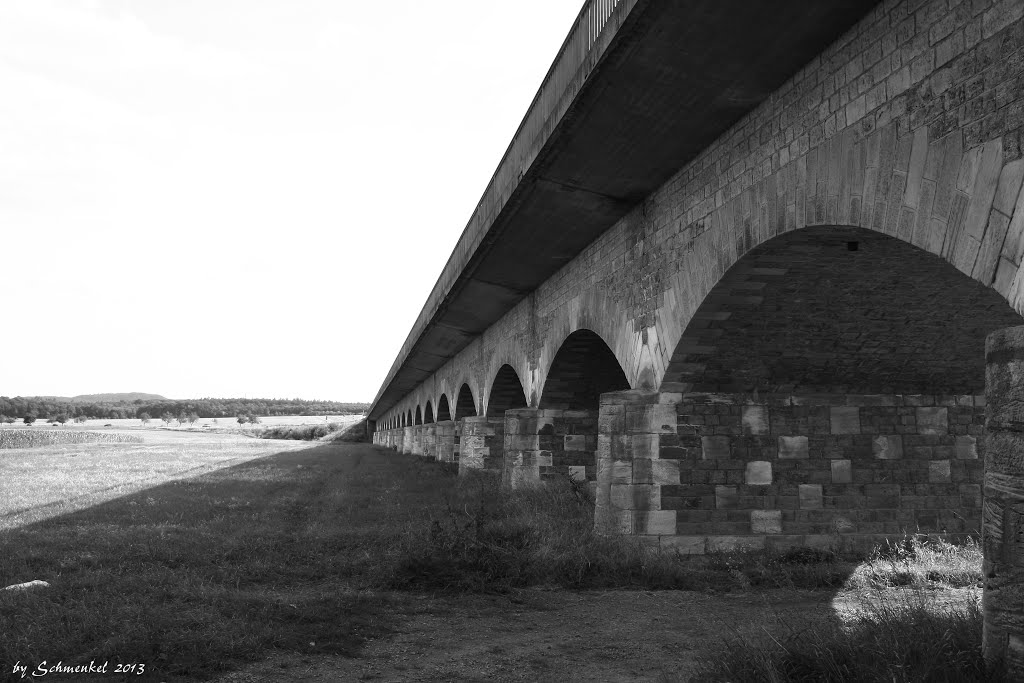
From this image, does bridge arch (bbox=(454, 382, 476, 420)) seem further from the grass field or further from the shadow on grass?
the shadow on grass

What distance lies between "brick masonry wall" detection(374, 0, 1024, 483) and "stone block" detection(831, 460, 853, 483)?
204cm

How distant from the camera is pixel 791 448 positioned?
7.72 m

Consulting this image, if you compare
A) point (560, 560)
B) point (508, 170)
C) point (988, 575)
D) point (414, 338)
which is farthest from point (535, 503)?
point (414, 338)

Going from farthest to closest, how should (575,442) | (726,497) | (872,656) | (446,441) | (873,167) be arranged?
(446,441), (575,442), (726,497), (873,167), (872,656)

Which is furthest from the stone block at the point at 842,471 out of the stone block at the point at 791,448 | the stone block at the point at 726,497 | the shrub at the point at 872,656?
the shrub at the point at 872,656

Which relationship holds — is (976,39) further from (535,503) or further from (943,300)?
(535,503)

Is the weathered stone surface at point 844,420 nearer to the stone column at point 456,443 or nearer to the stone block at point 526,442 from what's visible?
A: the stone block at point 526,442

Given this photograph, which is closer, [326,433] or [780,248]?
[780,248]

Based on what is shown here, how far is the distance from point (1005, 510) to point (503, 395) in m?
14.9

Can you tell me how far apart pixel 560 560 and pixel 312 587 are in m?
2.17

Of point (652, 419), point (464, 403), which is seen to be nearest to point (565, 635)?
point (652, 419)

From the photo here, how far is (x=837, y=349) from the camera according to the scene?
7.46m

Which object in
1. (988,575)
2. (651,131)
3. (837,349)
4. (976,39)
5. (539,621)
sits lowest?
(539,621)

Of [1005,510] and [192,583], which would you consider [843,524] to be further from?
[192,583]
